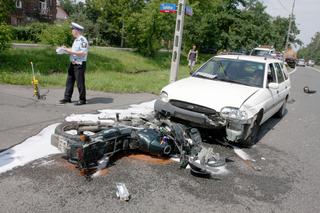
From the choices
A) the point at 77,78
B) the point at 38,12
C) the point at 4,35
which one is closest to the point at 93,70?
the point at 4,35

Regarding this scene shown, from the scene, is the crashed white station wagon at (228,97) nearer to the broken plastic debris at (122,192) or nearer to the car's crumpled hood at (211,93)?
the car's crumpled hood at (211,93)

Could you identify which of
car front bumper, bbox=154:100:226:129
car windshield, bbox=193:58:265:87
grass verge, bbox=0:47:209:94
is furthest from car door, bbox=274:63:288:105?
grass verge, bbox=0:47:209:94

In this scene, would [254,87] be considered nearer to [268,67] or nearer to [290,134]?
[268,67]

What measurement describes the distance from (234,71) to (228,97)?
1.43 meters

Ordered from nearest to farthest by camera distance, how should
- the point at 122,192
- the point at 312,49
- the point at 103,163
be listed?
the point at 122,192 < the point at 103,163 < the point at 312,49

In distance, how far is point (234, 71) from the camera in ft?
21.7

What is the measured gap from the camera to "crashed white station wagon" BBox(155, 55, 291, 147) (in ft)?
17.0

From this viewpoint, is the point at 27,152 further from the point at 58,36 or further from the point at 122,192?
the point at 58,36

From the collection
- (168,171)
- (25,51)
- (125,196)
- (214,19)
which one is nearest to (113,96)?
(168,171)

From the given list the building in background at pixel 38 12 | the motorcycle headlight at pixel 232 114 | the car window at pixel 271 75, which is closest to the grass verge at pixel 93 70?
the car window at pixel 271 75

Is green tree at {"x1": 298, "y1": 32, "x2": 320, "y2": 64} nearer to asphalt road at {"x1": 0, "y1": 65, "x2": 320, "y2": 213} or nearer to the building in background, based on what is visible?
the building in background

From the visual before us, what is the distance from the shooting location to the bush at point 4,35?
11.3m

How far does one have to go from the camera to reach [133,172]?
416 cm

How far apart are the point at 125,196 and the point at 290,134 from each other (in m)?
5.03
